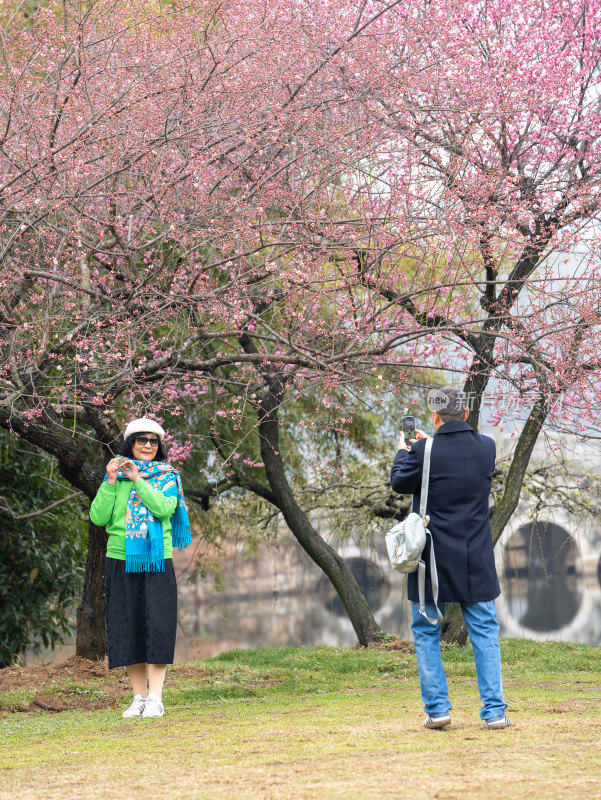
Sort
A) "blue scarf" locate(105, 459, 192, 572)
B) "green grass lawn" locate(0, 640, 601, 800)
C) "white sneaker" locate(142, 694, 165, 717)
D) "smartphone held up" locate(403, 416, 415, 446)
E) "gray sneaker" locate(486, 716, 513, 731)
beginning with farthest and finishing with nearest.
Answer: "white sneaker" locate(142, 694, 165, 717), "blue scarf" locate(105, 459, 192, 572), "smartphone held up" locate(403, 416, 415, 446), "gray sneaker" locate(486, 716, 513, 731), "green grass lawn" locate(0, 640, 601, 800)

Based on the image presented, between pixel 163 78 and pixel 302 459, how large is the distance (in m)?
5.56

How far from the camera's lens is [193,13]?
23.5ft

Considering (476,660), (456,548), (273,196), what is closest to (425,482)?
(456,548)

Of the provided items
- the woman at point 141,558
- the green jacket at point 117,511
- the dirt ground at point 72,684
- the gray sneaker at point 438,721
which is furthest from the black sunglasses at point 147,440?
the dirt ground at point 72,684

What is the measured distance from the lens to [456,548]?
389 cm

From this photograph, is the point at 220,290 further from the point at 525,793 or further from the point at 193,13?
the point at 525,793

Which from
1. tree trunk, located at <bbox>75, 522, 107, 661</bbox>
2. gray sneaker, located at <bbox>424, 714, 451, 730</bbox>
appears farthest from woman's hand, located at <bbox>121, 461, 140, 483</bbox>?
tree trunk, located at <bbox>75, 522, 107, 661</bbox>

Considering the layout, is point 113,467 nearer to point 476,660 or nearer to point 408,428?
point 408,428

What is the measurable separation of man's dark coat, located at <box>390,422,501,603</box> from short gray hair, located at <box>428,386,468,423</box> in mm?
47

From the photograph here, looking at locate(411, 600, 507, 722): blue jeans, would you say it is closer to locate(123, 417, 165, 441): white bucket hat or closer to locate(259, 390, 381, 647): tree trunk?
locate(123, 417, 165, 441): white bucket hat

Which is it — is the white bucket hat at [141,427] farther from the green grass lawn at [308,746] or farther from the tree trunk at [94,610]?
the tree trunk at [94,610]

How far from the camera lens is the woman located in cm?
463

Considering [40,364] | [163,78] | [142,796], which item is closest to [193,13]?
[163,78]

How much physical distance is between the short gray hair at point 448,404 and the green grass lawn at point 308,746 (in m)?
1.31
